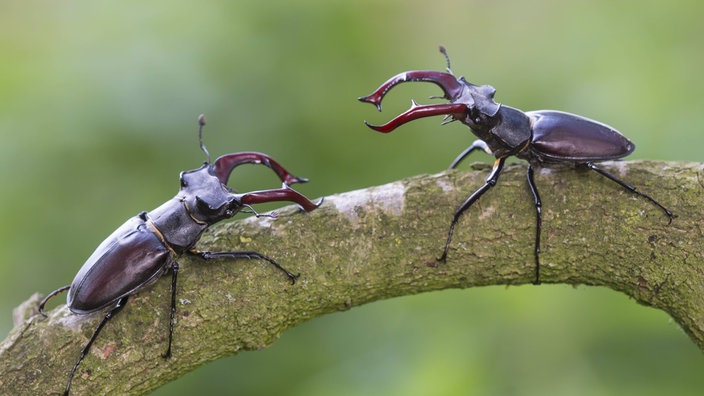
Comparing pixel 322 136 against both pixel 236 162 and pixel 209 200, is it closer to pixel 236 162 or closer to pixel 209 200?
pixel 236 162

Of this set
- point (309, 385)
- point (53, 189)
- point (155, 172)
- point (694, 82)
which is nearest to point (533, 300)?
point (309, 385)

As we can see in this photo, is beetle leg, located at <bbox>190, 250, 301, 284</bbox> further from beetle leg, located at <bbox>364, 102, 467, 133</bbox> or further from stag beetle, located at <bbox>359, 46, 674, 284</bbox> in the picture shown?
stag beetle, located at <bbox>359, 46, 674, 284</bbox>

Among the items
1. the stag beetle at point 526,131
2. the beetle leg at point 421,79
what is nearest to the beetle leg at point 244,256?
the beetle leg at point 421,79

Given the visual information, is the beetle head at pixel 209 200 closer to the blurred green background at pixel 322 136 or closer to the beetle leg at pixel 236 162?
the beetle leg at pixel 236 162

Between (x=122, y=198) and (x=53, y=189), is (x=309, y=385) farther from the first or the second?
(x=53, y=189)

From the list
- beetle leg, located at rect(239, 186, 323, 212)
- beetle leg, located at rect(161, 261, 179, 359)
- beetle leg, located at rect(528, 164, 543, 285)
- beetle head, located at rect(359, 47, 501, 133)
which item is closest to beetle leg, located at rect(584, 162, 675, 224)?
beetle leg, located at rect(528, 164, 543, 285)

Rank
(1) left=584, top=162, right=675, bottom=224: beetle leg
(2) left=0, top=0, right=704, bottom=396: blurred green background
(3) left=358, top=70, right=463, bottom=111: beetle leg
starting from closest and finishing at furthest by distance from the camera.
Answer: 1. (1) left=584, top=162, right=675, bottom=224: beetle leg
2. (3) left=358, top=70, right=463, bottom=111: beetle leg
3. (2) left=0, top=0, right=704, bottom=396: blurred green background

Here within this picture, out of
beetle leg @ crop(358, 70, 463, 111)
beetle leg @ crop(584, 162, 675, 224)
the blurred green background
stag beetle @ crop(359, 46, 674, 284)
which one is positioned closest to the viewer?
beetle leg @ crop(584, 162, 675, 224)

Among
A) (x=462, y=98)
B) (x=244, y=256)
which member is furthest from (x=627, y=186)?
(x=244, y=256)
